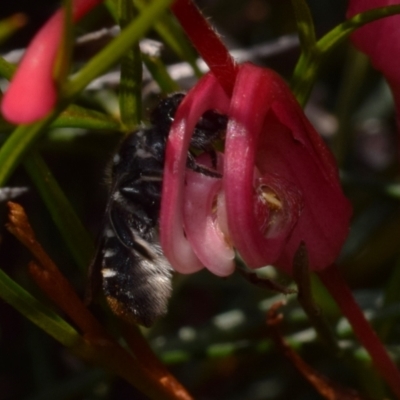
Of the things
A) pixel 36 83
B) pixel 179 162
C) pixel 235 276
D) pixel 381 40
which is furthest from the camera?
pixel 235 276

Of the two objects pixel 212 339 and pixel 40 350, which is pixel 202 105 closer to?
→ pixel 212 339

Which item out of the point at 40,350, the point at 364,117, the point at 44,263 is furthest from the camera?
the point at 364,117

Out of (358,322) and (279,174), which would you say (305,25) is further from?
(358,322)

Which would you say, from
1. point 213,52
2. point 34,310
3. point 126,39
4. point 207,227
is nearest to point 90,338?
point 34,310

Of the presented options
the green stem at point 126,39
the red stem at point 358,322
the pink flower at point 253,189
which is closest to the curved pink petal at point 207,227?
the pink flower at point 253,189

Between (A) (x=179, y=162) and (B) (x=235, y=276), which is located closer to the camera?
(A) (x=179, y=162)

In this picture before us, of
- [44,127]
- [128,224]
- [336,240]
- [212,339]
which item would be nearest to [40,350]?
[212,339]

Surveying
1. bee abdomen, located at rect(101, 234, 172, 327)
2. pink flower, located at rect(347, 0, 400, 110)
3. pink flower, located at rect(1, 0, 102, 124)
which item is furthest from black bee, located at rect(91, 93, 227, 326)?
pink flower, located at rect(1, 0, 102, 124)
